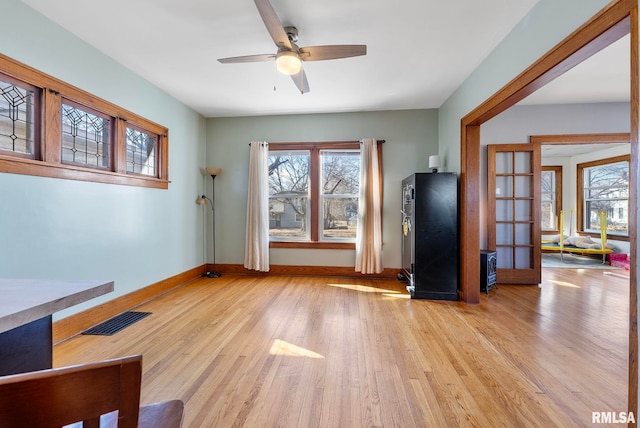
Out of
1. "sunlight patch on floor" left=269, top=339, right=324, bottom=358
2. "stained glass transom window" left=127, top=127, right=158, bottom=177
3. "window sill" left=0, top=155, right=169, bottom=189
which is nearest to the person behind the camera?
"window sill" left=0, top=155, right=169, bottom=189

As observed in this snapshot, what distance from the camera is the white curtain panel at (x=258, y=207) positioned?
4.39m

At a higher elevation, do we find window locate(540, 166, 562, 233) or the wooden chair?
window locate(540, 166, 562, 233)

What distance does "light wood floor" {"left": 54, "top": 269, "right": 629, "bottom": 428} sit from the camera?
153cm

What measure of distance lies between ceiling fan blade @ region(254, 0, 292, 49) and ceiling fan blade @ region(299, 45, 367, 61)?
16 cm

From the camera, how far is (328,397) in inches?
64.2

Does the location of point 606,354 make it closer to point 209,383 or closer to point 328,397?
point 328,397

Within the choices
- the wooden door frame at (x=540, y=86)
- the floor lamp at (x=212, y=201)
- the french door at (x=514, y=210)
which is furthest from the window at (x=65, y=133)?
the french door at (x=514, y=210)

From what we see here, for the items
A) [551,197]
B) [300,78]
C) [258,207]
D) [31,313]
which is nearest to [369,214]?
[258,207]

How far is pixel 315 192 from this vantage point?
4.51m

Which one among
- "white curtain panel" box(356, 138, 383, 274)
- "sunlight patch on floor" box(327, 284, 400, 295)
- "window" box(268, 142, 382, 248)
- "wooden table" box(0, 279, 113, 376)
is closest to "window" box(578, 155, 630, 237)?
"white curtain panel" box(356, 138, 383, 274)

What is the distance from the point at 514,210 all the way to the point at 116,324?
207 inches

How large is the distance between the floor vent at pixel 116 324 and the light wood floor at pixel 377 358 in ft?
0.35

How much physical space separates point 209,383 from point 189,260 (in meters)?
2.75

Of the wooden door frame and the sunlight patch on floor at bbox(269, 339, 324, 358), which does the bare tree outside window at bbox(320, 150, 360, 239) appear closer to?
the wooden door frame
